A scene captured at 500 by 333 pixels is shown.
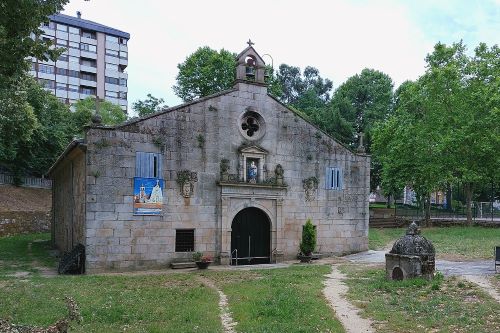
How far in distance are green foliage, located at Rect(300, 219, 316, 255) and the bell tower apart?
7.14 meters

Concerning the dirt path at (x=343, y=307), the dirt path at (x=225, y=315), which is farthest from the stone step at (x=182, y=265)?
the dirt path at (x=343, y=307)

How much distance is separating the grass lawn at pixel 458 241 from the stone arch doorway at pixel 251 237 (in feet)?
25.2

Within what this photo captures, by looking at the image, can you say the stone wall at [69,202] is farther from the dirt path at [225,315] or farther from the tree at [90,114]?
the tree at [90,114]

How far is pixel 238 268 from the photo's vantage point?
20.2 m

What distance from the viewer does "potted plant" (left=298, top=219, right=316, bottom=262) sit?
74.1ft

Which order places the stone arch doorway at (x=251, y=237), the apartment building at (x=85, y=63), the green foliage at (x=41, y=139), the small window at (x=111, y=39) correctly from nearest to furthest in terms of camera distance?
the stone arch doorway at (x=251, y=237), the green foliage at (x=41, y=139), the apartment building at (x=85, y=63), the small window at (x=111, y=39)

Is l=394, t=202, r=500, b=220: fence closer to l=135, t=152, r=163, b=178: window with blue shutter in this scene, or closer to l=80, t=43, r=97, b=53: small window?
l=135, t=152, r=163, b=178: window with blue shutter

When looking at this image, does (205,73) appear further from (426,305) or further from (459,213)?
(426,305)

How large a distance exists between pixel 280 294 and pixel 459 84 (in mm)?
29090

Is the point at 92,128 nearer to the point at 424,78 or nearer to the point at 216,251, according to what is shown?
the point at 216,251

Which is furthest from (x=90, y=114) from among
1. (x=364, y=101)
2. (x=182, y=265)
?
(x=182, y=265)

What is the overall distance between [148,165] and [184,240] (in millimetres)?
3588

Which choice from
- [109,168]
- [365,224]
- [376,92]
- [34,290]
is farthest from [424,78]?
[34,290]

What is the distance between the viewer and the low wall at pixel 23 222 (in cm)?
3387
